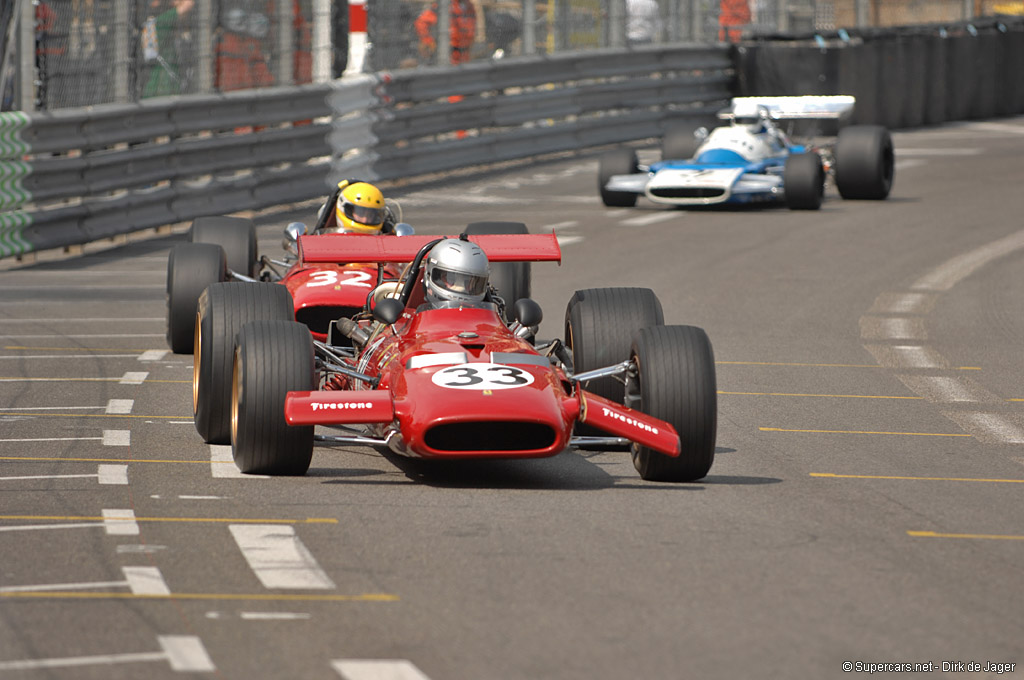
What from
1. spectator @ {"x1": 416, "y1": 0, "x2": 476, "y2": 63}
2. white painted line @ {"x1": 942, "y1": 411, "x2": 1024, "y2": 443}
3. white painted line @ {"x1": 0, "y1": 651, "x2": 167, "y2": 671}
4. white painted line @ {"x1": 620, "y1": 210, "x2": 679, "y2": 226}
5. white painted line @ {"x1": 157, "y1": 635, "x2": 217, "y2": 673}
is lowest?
white painted line @ {"x1": 942, "y1": 411, "x2": 1024, "y2": 443}

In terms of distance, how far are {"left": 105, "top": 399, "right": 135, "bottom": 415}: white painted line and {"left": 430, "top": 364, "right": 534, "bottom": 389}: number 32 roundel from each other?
105 inches

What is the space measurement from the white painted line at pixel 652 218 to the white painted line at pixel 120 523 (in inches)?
532

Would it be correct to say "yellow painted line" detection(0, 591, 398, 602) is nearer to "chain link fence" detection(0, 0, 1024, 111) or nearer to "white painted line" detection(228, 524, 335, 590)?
"white painted line" detection(228, 524, 335, 590)

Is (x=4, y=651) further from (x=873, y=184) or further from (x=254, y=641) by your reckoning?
(x=873, y=184)

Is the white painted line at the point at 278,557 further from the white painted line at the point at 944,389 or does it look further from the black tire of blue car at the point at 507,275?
the black tire of blue car at the point at 507,275

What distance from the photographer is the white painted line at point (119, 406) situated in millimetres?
9766

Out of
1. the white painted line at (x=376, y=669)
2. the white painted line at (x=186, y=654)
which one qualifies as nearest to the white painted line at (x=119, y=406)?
the white painted line at (x=186, y=654)

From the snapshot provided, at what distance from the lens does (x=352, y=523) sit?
699cm

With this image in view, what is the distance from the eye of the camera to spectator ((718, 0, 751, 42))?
30688 millimetres

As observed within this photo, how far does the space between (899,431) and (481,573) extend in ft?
13.0

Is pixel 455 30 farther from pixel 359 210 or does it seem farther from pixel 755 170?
pixel 359 210

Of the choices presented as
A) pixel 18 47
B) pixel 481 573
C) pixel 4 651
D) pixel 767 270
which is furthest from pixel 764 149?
pixel 4 651

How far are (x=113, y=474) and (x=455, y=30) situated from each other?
58.9 ft

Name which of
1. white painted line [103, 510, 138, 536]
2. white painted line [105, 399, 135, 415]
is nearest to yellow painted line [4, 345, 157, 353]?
white painted line [105, 399, 135, 415]
